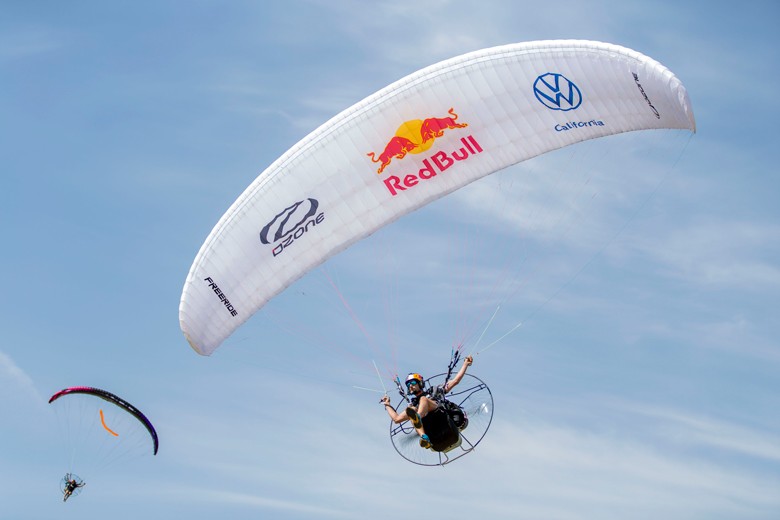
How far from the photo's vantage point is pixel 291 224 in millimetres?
28906

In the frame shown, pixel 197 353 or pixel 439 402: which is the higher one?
pixel 197 353

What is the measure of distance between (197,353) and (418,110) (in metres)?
8.51

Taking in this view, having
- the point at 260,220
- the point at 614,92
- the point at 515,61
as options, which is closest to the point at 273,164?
the point at 260,220

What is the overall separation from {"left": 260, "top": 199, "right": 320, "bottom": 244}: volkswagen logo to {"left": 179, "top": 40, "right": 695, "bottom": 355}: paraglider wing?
2cm

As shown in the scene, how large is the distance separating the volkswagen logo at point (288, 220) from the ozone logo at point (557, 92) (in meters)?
6.03

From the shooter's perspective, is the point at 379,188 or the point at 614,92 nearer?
the point at 614,92

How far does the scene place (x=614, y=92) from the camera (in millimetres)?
26656

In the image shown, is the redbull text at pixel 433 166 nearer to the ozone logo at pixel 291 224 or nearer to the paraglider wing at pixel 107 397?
the ozone logo at pixel 291 224

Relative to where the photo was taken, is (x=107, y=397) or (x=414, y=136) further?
(x=107, y=397)

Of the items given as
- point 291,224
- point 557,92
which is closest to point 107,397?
point 291,224

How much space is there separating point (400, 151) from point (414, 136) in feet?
1.70

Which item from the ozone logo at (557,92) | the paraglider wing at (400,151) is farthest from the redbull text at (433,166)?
the ozone logo at (557,92)

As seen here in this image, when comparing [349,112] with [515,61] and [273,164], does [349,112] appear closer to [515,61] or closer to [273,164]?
[273,164]

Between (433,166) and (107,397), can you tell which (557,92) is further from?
(107,397)
